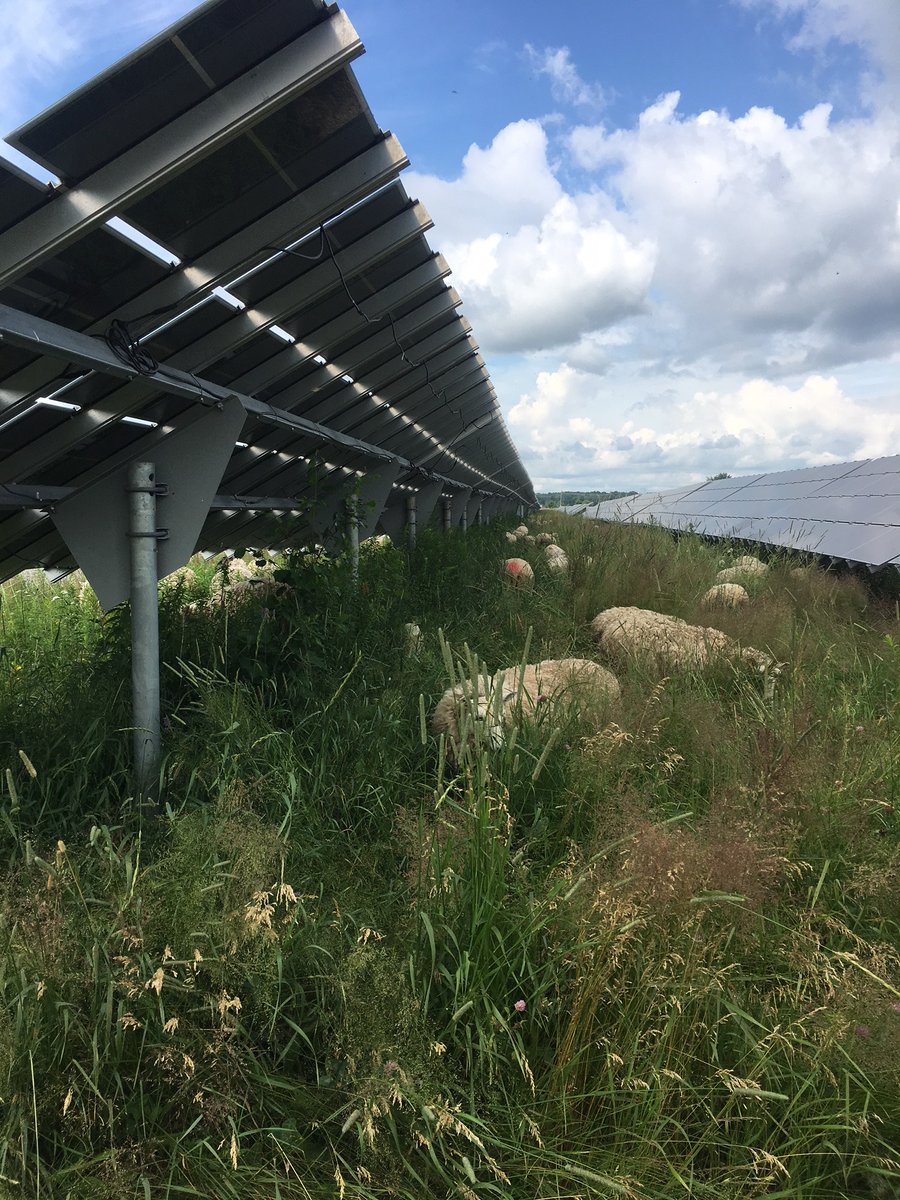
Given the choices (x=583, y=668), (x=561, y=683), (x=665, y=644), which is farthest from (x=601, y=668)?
(x=665, y=644)

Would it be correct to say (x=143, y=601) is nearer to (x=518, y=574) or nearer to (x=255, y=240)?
(x=255, y=240)

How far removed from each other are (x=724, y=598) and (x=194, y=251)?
16.7 feet

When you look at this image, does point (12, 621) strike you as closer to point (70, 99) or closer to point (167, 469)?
point (167, 469)

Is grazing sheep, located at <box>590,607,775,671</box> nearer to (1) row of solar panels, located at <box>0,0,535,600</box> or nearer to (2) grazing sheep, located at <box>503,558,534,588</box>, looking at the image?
(1) row of solar panels, located at <box>0,0,535,600</box>

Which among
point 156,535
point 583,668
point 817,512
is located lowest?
point 583,668

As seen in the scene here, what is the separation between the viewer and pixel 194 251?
12.3 ft

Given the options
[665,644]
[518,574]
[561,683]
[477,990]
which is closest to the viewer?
[477,990]

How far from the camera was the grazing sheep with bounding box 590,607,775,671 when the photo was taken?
488 centimetres

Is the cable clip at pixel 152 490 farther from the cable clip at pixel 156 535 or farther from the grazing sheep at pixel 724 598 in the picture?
the grazing sheep at pixel 724 598

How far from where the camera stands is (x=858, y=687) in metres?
4.68

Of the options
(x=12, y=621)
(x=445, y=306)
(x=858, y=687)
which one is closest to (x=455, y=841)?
(x=858, y=687)

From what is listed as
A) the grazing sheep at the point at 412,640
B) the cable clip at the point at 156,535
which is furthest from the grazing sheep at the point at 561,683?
the cable clip at the point at 156,535

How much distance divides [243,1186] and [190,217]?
355cm

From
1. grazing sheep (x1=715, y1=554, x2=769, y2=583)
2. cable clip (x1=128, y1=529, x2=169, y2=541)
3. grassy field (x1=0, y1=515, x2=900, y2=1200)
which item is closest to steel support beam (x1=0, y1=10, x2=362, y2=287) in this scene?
cable clip (x1=128, y1=529, x2=169, y2=541)
